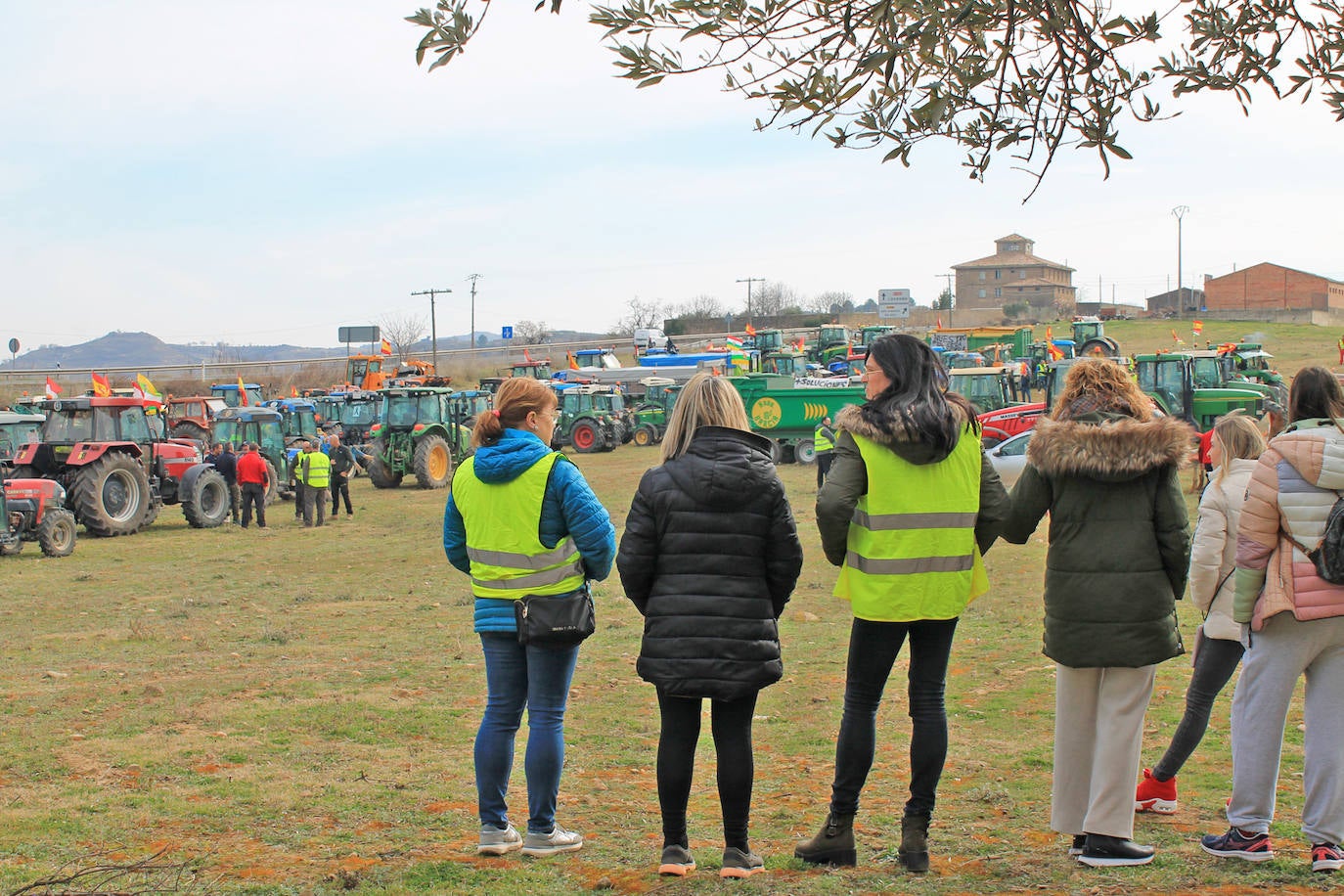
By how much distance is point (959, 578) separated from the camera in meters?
→ 4.18

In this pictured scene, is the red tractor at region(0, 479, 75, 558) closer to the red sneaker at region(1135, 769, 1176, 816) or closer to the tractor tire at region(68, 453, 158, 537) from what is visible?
the tractor tire at region(68, 453, 158, 537)

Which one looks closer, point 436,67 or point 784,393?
point 436,67

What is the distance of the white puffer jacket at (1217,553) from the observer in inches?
A: 187

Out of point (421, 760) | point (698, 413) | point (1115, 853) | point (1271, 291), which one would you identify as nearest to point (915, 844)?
point (1115, 853)

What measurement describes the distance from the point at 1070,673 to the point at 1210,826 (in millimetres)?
1119

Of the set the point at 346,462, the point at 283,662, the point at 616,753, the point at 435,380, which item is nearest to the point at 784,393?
the point at 346,462

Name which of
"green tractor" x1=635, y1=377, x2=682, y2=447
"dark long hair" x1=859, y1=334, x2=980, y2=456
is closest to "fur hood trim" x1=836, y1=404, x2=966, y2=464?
"dark long hair" x1=859, y1=334, x2=980, y2=456

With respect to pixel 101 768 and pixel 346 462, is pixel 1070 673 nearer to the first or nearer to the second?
pixel 101 768

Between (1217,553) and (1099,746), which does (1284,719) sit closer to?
(1099,746)

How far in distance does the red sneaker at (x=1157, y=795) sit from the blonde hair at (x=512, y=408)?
283 cm

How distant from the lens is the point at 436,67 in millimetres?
3713

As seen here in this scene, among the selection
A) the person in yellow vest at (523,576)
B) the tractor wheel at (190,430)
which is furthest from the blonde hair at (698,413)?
the tractor wheel at (190,430)

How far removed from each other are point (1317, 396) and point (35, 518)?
52.7 ft

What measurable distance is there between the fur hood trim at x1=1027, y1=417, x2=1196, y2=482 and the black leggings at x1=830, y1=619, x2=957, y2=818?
692 mm
